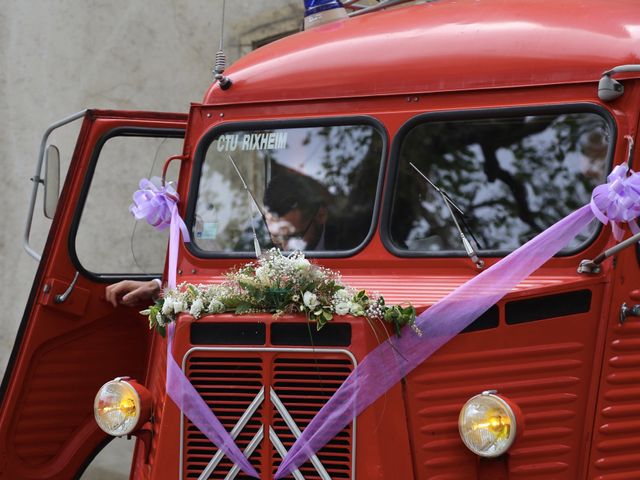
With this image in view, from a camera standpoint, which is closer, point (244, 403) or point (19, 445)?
point (244, 403)

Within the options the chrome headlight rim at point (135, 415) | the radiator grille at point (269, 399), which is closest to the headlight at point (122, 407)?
the chrome headlight rim at point (135, 415)

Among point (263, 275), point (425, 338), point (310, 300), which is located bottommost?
point (425, 338)

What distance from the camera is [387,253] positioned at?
16.8ft

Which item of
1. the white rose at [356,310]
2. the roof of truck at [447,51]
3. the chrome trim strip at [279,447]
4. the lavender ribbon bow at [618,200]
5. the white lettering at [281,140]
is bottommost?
the chrome trim strip at [279,447]

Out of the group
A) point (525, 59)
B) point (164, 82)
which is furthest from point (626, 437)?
point (164, 82)

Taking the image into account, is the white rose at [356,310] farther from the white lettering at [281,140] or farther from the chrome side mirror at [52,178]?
the chrome side mirror at [52,178]

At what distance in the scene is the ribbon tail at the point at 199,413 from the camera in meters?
4.65

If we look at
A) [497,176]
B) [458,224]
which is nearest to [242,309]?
[458,224]

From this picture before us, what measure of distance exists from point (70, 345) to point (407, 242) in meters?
2.15

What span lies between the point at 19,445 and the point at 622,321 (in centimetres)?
328

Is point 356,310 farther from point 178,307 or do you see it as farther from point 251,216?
point 251,216

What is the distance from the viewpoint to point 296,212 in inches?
213

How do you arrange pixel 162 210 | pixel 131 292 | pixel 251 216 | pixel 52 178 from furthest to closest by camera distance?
pixel 52 178 < pixel 131 292 < pixel 162 210 < pixel 251 216

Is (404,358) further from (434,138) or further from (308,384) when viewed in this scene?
(434,138)
